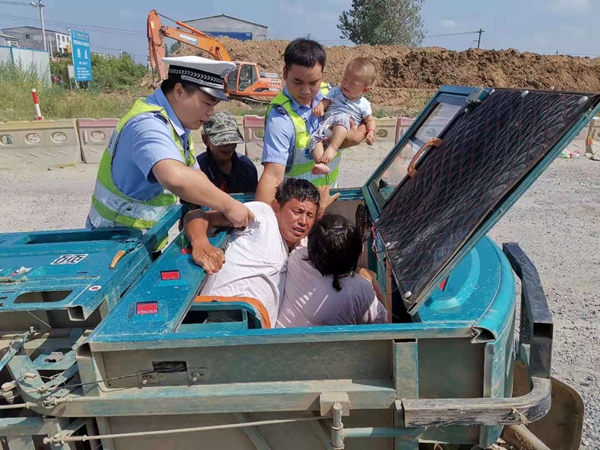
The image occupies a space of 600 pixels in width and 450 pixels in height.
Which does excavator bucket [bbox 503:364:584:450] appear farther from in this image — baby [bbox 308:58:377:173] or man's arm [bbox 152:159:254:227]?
baby [bbox 308:58:377:173]

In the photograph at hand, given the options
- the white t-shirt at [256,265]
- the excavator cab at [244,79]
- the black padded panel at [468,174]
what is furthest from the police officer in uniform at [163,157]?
the excavator cab at [244,79]

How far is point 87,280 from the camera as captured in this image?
193cm

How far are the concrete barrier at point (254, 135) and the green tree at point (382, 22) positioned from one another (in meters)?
29.0

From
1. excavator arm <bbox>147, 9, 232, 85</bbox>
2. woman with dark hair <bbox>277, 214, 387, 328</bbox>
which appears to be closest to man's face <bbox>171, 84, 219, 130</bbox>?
woman with dark hair <bbox>277, 214, 387, 328</bbox>

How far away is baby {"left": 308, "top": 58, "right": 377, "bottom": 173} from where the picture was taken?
318cm

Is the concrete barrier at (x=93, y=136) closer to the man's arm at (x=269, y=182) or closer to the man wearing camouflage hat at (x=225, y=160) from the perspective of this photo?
the man wearing camouflage hat at (x=225, y=160)

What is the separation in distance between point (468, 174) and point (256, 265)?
1.03 m

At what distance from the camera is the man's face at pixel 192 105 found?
2.33 m

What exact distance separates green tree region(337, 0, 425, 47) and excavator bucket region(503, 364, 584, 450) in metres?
37.2

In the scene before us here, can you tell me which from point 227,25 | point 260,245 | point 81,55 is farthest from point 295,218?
point 227,25

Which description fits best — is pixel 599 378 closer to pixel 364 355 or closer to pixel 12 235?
pixel 364 355

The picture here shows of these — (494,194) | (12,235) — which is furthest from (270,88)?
(494,194)

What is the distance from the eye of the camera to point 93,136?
10.5 m

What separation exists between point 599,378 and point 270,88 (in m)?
16.8
